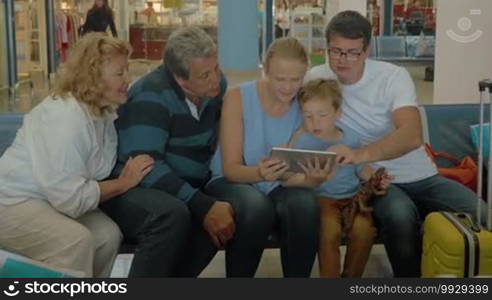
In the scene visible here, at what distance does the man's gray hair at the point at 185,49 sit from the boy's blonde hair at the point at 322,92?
41cm

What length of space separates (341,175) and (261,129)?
396 millimetres

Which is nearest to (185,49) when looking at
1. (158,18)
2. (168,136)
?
(168,136)

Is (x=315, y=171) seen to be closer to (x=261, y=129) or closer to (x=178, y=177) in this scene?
(x=261, y=129)

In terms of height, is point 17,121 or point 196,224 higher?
point 17,121

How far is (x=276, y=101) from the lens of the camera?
3.12m

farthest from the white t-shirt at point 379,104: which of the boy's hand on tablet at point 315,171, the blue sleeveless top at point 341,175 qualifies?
the boy's hand on tablet at point 315,171

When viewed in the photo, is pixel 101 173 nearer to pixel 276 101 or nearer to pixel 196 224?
pixel 196 224

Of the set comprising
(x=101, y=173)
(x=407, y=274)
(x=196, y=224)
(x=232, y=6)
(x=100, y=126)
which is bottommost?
(x=407, y=274)

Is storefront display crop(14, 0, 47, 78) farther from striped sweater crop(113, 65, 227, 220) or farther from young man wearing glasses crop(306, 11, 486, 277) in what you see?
young man wearing glasses crop(306, 11, 486, 277)

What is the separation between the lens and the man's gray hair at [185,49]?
9.75 ft

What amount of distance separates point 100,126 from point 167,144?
282 millimetres

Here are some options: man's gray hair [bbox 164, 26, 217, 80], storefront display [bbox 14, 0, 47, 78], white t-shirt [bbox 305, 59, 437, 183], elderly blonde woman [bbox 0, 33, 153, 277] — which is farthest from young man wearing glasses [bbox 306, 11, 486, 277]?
storefront display [bbox 14, 0, 47, 78]

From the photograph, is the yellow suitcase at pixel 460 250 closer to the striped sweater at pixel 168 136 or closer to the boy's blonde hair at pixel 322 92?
the boy's blonde hair at pixel 322 92

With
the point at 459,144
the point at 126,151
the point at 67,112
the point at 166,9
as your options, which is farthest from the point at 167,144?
the point at 166,9
